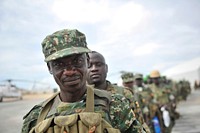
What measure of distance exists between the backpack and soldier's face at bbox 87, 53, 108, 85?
1643 mm

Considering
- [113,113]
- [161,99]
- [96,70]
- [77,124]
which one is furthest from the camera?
[161,99]

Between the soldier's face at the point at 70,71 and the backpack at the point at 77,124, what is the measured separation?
0.60 feet

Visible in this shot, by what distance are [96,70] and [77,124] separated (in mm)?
1736

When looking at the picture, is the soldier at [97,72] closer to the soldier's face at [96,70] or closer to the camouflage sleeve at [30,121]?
the soldier's face at [96,70]

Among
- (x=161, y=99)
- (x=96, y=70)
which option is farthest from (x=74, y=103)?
(x=161, y=99)

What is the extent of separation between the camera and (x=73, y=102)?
6.91 ft

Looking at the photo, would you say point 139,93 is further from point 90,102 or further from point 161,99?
point 90,102

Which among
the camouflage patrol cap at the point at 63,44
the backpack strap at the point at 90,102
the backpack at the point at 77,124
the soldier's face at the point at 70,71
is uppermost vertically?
the camouflage patrol cap at the point at 63,44

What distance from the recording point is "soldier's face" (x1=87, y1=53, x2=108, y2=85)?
11.9ft

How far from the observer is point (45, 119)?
6.79ft

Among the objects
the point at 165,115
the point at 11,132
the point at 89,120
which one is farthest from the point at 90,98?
the point at 165,115

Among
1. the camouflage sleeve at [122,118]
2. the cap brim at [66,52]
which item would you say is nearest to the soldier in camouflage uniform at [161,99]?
the camouflage sleeve at [122,118]

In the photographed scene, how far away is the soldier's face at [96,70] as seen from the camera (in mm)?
3623

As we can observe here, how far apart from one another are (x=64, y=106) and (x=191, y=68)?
6131 centimetres
